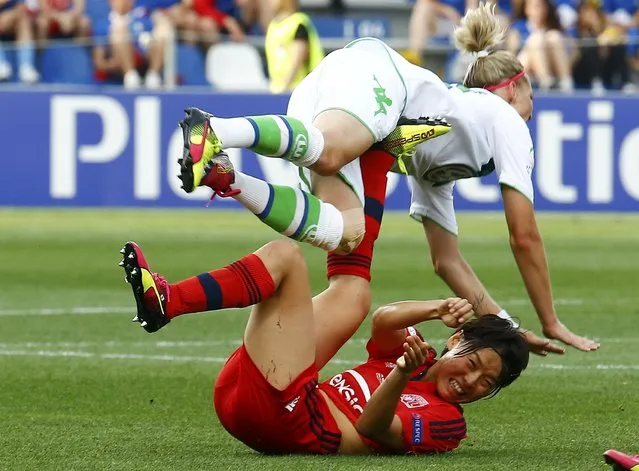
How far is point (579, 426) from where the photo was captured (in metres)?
6.51

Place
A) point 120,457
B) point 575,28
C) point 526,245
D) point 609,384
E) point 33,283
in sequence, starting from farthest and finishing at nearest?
point 575,28
point 33,283
point 609,384
point 526,245
point 120,457

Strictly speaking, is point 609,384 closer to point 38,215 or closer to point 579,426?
point 579,426

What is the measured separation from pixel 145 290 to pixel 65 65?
12959mm

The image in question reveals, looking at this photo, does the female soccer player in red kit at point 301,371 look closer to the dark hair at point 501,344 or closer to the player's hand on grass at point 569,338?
the dark hair at point 501,344

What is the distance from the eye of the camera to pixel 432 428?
228 inches

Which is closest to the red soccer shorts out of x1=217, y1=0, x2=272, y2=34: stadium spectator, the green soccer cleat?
the green soccer cleat

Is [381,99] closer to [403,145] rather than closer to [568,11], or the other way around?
[403,145]

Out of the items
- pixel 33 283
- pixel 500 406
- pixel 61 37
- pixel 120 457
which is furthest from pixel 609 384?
pixel 61 37

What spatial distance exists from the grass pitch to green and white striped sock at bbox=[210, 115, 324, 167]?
1228mm

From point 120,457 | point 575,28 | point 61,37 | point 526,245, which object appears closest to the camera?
point 120,457

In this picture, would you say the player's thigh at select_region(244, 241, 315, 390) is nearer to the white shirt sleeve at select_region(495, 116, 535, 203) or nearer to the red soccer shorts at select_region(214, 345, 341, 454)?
the red soccer shorts at select_region(214, 345, 341, 454)

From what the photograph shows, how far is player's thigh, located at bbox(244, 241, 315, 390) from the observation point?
577cm

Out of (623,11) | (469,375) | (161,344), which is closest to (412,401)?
(469,375)

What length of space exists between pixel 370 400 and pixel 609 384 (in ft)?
8.02
